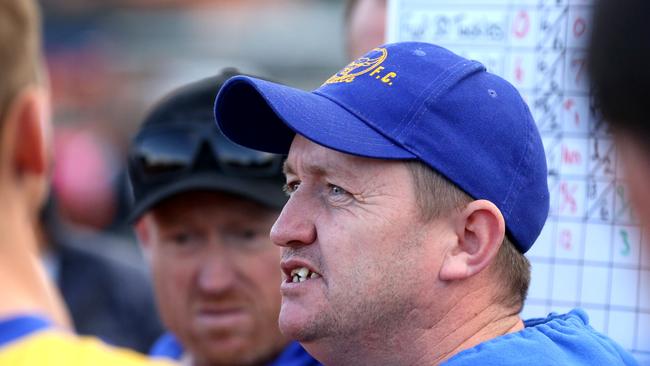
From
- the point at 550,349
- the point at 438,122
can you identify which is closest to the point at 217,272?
the point at 438,122

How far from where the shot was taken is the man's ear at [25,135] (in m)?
2.54

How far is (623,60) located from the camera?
1.25 m

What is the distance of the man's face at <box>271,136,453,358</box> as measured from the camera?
1880mm

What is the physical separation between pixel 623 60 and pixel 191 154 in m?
1.72

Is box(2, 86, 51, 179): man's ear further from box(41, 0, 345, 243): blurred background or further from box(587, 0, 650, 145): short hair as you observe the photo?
box(41, 0, 345, 243): blurred background

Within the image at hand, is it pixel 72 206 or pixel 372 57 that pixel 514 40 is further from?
pixel 72 206

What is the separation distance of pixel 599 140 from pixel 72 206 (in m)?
6.38

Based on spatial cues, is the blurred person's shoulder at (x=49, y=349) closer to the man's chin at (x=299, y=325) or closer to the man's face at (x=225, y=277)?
the man's chin at (x=299, y=325)

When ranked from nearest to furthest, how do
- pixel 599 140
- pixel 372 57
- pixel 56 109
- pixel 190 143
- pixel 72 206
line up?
pixel 372 57
pixel 599 140
pixel 190 143
pixel 72 206
pixel 56 109

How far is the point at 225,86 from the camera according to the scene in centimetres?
204

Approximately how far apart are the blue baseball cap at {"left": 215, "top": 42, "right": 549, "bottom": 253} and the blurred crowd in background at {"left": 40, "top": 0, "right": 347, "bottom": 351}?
320cm

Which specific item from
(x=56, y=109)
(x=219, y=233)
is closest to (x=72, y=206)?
(x=56, y=109)

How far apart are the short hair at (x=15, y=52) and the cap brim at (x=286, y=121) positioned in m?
0.69

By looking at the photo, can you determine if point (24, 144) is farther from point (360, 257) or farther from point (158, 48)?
point (158, 48)
